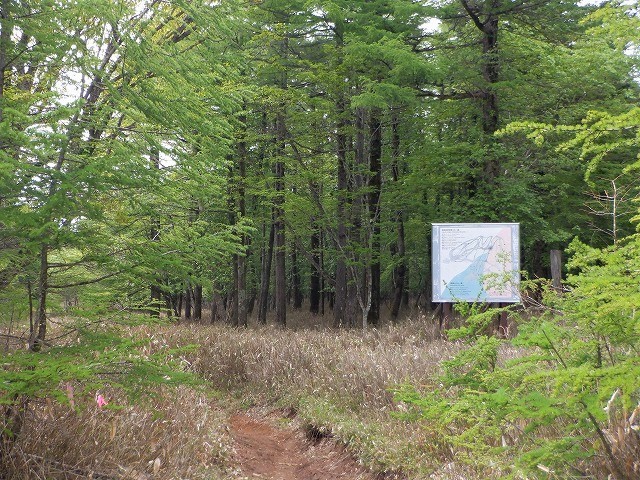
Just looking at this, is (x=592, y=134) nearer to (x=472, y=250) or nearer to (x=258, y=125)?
(x=472, y=250)

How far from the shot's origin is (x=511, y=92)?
15609mm

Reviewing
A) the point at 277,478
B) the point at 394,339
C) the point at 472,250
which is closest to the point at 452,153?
the point at 472,250

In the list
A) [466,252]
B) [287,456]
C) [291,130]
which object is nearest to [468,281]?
[466,252]

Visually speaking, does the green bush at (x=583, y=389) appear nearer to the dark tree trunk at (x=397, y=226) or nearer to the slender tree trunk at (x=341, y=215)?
the slender tree trunk at (x=341, y=215)

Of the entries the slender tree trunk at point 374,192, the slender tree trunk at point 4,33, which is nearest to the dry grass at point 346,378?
the slender tree trunk at point 374,192

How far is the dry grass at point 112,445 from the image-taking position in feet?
14.0

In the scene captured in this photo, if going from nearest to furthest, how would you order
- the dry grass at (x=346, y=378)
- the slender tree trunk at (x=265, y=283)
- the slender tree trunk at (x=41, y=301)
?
the slender tree trunk at (x=41, y=301)
the dry grass at (x=346, y=378)
the slender tree trunk at (x=265, y=283)

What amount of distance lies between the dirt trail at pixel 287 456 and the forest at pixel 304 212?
0.54 ft

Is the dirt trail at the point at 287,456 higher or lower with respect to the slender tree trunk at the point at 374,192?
lower

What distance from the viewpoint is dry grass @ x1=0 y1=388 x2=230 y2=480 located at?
4277 millimetres

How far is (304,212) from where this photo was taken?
Result: 18.3 m

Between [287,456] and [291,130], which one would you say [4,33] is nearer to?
[287,456]

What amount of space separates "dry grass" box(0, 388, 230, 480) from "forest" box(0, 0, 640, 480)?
0.09ft

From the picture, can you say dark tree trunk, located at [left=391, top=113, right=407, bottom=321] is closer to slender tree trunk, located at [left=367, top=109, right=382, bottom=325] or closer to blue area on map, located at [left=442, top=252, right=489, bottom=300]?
slender tree trunk, located at [left=367, top=109, right=382, bottom=325]
